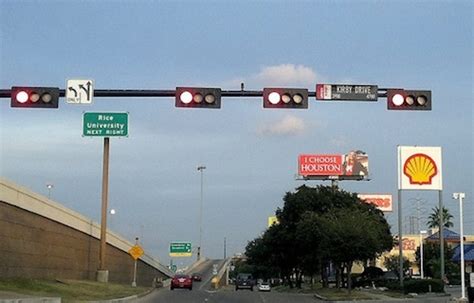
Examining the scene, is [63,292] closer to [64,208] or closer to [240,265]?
[64,208]

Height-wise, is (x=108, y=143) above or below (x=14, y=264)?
above

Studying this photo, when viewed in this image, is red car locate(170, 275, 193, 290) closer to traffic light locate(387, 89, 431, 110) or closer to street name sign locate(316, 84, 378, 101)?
street name sign locate(316, 84, 378, 101)

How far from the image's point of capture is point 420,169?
59906 mm

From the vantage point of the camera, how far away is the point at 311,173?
349ft

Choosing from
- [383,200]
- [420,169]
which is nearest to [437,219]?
[383,200]

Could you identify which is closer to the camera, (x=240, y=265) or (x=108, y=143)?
(x=108, y=143)

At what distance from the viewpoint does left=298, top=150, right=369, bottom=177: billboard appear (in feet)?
348

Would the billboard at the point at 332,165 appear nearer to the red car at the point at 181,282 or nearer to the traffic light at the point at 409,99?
the red car at the point at 181,282

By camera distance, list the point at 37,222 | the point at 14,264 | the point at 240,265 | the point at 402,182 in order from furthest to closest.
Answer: the point at 240,265 < the point at 402,182 < the point at 37,222 < the point at 14,264

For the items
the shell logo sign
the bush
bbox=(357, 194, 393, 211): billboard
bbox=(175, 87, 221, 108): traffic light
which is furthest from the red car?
bbox=(357, 194, 393, 211): billboard

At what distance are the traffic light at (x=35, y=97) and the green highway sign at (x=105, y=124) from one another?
20.5 metres

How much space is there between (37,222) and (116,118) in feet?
24.8

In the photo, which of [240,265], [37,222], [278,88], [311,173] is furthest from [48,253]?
[240,265]

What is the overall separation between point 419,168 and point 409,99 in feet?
130
